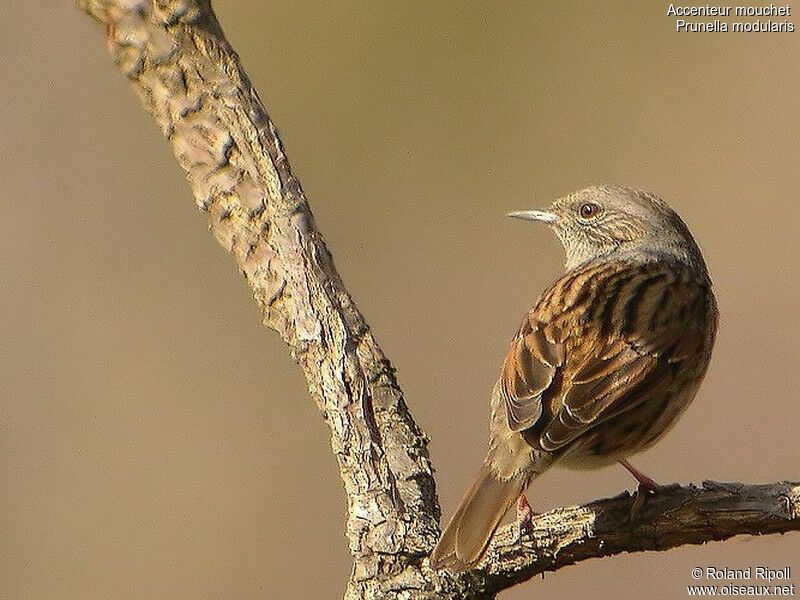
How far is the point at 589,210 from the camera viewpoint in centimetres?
700

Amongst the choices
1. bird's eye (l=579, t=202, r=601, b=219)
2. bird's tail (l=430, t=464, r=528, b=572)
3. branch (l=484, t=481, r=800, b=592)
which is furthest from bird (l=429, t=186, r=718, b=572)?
bird's eye (l=579, t=202, r=601, b=219)

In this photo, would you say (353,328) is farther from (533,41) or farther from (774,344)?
Answer: (533,41)

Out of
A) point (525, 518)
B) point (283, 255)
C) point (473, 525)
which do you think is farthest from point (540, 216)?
point (473, 525)

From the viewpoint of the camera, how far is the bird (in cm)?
511

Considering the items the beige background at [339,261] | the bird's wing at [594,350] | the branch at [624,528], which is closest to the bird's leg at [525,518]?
the branch at [624,528]

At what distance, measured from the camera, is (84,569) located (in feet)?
34.1

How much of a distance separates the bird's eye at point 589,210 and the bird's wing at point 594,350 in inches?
28.9

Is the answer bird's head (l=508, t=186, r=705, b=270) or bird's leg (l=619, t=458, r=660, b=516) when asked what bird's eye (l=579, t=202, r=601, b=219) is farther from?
bird's leg (l=619, t=458, r=660, b=516)

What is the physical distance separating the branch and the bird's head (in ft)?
7.08

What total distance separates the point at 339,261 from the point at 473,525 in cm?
705

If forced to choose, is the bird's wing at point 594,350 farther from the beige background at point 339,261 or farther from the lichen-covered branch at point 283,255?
the beige background at point 339,261

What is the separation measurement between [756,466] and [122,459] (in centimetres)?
483

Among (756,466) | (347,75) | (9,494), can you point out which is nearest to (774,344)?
(756,466)

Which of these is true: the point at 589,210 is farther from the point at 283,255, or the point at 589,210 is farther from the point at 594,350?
the point at 283,255
